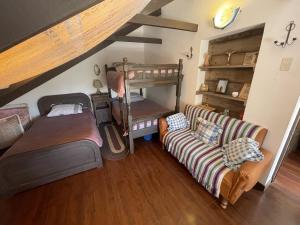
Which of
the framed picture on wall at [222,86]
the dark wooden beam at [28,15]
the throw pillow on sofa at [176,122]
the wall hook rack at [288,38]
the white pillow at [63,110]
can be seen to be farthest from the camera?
the white pillow at [63,110]

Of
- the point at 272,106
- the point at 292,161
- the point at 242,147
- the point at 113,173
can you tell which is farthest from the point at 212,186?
the point at 292,161

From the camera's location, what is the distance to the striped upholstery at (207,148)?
64.7 inches

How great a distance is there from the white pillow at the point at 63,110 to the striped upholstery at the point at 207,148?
2.17m

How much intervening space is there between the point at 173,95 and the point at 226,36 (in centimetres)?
150

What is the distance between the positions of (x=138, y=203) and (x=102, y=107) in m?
2.69

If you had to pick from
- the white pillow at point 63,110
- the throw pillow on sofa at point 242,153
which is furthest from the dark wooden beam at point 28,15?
the white pillow at point 63,110

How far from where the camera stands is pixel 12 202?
68.3 inches

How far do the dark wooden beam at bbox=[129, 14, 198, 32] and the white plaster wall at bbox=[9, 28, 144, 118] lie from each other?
84.9 inches

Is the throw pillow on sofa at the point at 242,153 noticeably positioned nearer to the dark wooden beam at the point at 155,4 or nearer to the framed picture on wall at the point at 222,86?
the framed picture on wall at the point at 222,86

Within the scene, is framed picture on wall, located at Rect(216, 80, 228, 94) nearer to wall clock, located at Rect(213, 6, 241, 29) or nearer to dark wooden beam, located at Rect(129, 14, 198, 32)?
wall clock, located at Rect(213, 6, 241, 29)

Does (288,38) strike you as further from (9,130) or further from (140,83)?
(9,130)

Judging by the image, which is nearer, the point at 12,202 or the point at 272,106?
the point at 272,106

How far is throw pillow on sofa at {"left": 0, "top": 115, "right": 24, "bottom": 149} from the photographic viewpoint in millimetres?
2568

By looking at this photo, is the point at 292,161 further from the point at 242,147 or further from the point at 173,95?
the point at 173,95
